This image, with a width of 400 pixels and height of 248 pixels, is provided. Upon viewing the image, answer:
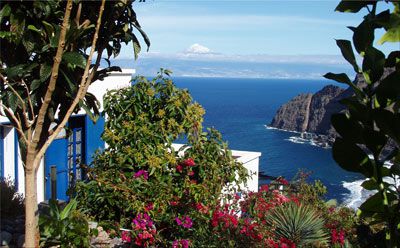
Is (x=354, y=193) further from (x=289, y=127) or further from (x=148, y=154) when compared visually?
(x=289, y=127)

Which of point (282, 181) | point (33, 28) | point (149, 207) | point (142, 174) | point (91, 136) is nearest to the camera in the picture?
point (33, 28)

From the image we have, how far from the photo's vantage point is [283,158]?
55.5m

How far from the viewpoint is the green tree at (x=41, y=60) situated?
264cm

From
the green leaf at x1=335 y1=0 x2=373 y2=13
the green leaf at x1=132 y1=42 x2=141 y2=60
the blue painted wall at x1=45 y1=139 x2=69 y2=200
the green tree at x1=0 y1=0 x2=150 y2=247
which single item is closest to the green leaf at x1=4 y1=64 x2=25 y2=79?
the green tree at x1=0 y1=0 x2=150 y2=247

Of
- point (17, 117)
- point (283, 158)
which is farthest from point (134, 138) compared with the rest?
point (283, 158)

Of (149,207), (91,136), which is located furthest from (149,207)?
(91,136)

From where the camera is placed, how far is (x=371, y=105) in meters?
1.32

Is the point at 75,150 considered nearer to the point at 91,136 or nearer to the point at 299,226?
the point at 91,136

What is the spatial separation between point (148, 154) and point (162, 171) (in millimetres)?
263

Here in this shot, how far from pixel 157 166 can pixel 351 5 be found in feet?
13.0

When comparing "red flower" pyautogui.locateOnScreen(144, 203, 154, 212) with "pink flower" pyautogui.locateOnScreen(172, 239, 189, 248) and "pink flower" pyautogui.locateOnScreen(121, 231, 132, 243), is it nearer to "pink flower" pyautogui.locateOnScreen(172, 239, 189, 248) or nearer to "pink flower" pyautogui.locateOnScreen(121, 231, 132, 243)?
"pink flower" pyautogui.locateOnScreen(121, 231, 132, 243)

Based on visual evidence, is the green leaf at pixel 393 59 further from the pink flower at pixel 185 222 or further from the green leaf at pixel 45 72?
the pink flower at pixel 185 222

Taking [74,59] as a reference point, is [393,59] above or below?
below

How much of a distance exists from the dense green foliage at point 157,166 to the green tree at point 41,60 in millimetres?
1995
